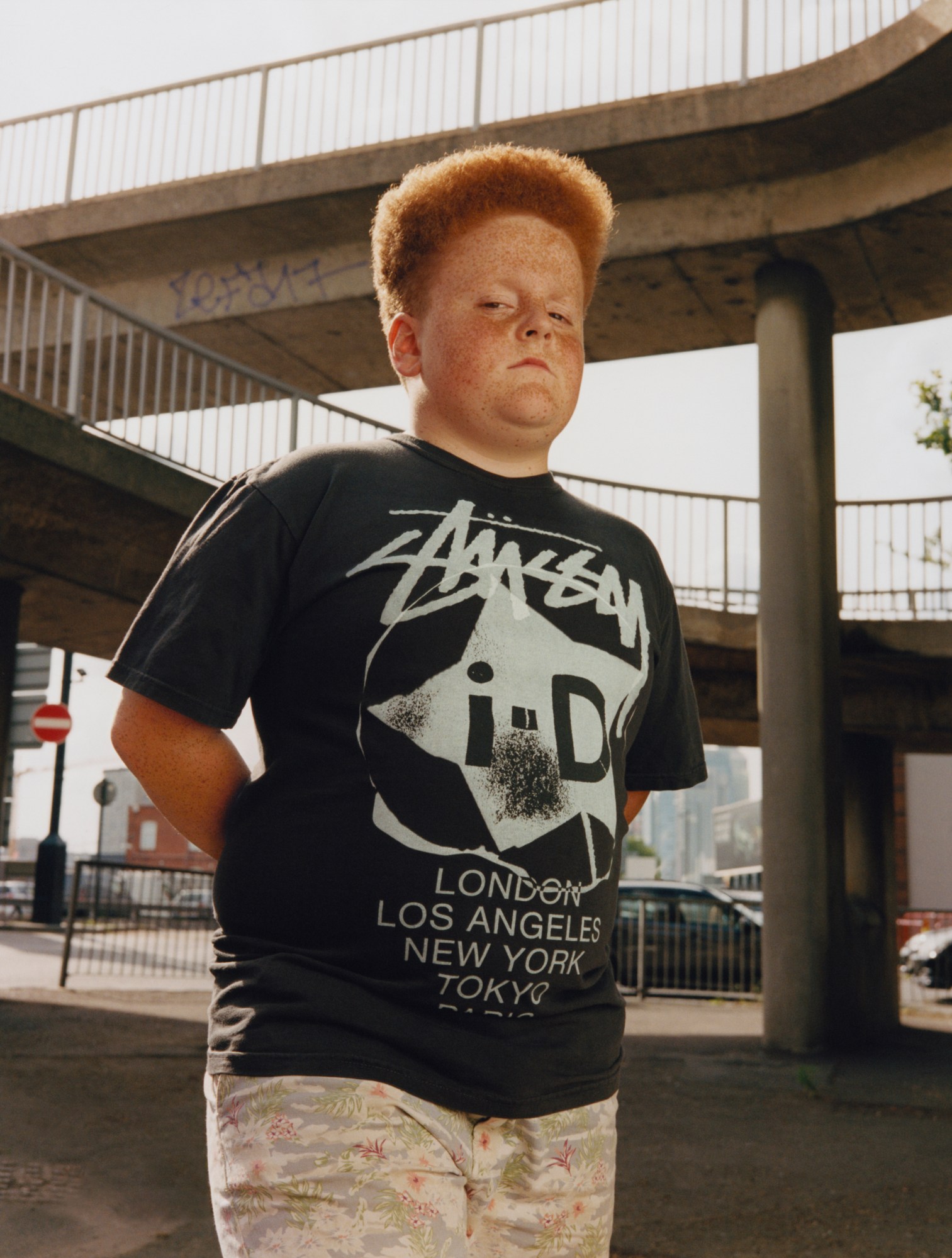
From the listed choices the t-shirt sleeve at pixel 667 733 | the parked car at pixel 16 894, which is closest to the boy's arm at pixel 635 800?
the t-shirt sleeve at pixel 667 733

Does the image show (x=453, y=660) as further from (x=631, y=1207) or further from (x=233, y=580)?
(x=631, y=1207)

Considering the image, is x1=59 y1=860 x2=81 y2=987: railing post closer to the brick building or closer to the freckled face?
the freckled face

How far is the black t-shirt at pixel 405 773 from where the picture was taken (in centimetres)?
154

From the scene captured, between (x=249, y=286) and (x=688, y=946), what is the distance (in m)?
9.23

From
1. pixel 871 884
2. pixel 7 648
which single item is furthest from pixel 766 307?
pixel 7 648

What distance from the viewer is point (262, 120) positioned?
12.0m

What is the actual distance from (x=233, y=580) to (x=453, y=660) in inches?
11.8

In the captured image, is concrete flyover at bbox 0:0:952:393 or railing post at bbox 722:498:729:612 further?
railing post at bbox 722:498:729:612

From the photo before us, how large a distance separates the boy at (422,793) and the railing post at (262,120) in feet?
35.2

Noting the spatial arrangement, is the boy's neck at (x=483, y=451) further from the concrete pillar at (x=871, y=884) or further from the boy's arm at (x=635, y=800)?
the concrete pillar at (x=871, y=884)

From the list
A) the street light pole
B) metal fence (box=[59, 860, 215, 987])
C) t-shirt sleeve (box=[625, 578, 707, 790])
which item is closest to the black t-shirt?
t-shirt sleeve (box=[625, 578, 707, 790])

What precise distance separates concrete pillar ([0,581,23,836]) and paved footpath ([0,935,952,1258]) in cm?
286

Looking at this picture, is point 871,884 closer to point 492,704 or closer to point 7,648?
point 7,648

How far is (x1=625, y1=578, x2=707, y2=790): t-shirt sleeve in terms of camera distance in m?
2.07
